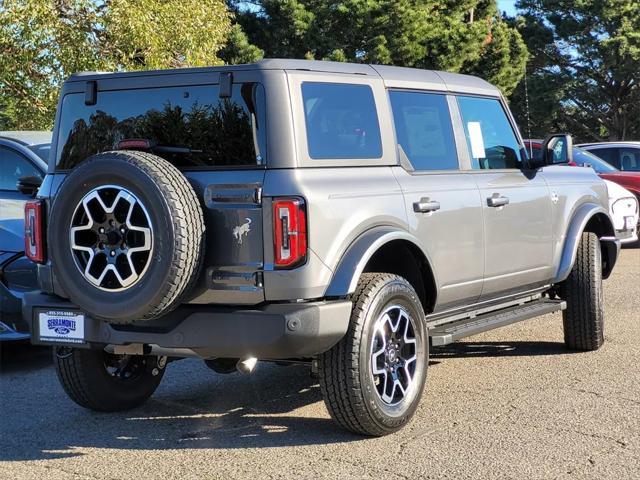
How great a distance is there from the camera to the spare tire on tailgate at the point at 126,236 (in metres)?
4.21

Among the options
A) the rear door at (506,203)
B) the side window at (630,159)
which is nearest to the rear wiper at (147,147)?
the rear door at (506,203)

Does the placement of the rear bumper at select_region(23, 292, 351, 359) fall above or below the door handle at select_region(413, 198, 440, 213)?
below

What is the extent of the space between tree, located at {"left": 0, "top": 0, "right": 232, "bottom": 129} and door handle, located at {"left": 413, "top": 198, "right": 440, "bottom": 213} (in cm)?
999

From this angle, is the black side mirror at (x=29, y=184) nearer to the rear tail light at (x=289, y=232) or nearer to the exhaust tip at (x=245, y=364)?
the exhaust tip at (x=245, y=364)

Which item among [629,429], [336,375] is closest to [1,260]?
[336,375]

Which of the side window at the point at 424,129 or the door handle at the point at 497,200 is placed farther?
the door handle at the point at 497,200

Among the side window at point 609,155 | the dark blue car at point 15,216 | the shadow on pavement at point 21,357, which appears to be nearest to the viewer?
the dark blue car at point 15,216

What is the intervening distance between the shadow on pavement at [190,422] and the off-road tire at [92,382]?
8 cm

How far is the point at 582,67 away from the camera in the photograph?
3931cm

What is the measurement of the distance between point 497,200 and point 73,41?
1019 centimetres

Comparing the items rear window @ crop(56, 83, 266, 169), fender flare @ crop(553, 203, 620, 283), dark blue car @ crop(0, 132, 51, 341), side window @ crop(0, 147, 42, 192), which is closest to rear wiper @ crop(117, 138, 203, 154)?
rear window @ crop(56, 83, 266, 169)

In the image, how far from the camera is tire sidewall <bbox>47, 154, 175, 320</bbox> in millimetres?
4195

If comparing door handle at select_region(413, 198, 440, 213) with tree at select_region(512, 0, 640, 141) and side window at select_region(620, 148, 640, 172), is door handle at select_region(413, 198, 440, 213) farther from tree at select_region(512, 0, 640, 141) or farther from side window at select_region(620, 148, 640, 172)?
tree at select_region(512, 0, 640, 141)

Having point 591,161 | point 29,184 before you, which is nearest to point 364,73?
point 29,184
